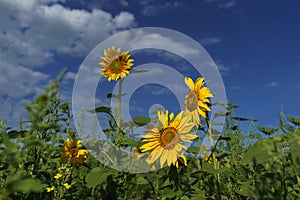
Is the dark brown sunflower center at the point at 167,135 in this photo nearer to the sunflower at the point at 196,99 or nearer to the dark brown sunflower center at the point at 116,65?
the sunflower at the point at 196,99

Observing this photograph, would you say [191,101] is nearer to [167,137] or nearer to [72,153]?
[167,137]

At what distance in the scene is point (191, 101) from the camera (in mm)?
2533

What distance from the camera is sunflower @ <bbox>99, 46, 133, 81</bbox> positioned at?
3133mm

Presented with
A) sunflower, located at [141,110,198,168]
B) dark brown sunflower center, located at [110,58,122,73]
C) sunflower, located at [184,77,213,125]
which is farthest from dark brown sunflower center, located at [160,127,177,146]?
dark brown sunflower center, located at [110,58,122,73]

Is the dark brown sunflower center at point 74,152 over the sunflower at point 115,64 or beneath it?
beneath

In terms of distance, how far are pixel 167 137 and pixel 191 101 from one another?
347 mm

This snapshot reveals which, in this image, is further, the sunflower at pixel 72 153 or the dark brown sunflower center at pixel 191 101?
the sunflower at pixel 72 153

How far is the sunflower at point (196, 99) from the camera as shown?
242 centimetres

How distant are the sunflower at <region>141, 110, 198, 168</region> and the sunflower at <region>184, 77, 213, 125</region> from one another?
0.06 m

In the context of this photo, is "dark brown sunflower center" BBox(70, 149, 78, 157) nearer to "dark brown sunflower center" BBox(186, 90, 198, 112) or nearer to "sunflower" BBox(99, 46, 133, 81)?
"sunflower" BBox(99, 46, 133, 81)

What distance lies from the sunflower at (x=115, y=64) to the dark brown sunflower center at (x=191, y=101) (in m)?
0.75

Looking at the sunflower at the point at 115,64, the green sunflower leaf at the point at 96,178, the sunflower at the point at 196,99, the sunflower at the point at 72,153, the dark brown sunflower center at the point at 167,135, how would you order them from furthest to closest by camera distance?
1. the sunflower at the point at 115,64
2. the sunflower at the point at 72,153
3. the dark brown sunflower center at the point at 167,135
4. the sunflower at the point at 196,99
5. the green sunflower leaf at the point at 96,178

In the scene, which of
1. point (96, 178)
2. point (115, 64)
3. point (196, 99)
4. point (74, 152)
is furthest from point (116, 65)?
point (96, 178)

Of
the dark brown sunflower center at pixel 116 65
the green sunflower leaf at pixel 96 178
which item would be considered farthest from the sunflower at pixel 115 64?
the green sunflower leaf at pixel 96 178
